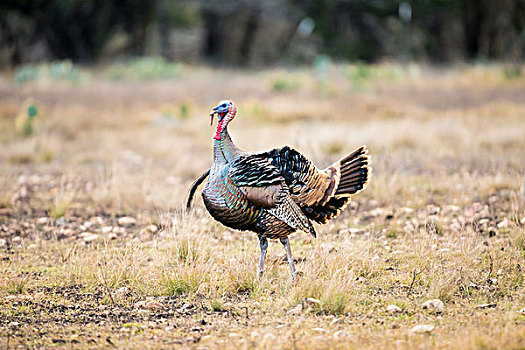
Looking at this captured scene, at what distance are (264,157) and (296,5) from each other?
2900 cm

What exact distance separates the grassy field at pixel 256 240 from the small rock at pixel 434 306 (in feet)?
0.10

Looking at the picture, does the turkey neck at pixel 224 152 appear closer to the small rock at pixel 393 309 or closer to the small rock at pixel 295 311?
the small rock at pixel 295 311

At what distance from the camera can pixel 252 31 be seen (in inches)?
1367

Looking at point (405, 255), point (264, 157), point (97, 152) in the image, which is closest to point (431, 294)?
point (405, 255)

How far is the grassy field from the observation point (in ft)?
14.8

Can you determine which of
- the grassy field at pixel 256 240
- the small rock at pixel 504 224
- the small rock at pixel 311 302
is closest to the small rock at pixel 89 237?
the grassy field at pixel 256 240

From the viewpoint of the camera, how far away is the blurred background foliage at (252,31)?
29.0 metres

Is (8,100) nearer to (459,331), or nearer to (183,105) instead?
(183,105)

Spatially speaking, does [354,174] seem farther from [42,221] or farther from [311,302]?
[42,221]

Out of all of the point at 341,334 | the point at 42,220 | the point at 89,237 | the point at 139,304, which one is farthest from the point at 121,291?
the point at 42,220

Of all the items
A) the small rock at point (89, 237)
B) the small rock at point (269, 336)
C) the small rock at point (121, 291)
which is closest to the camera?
the small rock at point (269, 336)

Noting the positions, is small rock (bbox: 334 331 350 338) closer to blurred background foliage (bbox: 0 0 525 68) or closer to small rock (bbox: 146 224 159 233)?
small rock (bbox: 146 224 159 233)

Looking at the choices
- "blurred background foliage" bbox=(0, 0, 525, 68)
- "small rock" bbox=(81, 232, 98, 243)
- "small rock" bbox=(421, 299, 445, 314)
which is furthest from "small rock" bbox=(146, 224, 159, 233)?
"blurred background foliage" bbox=(0, 0, 525, 68)

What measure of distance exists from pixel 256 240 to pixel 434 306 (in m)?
2.46
